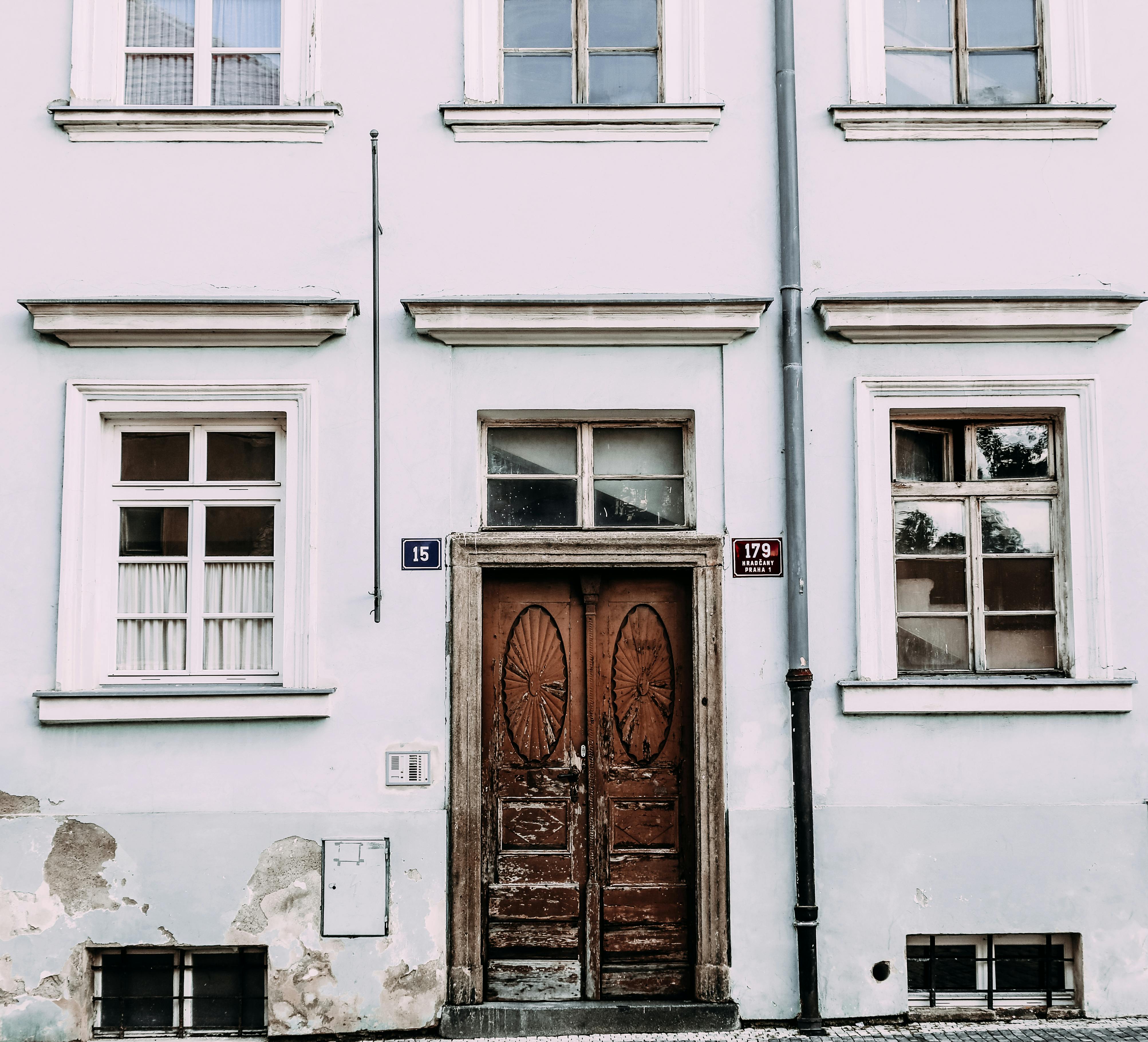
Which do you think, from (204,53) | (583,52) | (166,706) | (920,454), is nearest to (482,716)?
(166,706)

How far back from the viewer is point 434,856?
588 centimetres

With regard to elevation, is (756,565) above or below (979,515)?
below

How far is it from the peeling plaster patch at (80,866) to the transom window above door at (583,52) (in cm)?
458

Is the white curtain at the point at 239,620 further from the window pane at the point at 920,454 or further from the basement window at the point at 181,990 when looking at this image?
the window pane at the point at 920,454

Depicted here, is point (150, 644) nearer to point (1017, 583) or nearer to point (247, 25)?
point (247, 25)

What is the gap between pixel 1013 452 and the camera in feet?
20.6

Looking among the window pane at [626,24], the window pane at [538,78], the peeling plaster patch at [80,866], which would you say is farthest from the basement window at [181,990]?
the window pane at [626,24]

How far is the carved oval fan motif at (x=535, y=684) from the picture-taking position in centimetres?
612

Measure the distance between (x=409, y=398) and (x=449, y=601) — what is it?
113 cm

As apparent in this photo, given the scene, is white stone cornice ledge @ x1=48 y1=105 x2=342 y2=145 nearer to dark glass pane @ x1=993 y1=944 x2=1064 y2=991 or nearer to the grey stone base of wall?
the grey stone base of wall

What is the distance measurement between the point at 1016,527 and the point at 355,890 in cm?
409

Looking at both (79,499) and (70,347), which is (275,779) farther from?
(70,347)

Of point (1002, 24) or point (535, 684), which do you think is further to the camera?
point (1002, 24)

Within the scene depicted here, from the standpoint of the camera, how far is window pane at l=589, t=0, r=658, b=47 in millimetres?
6406
